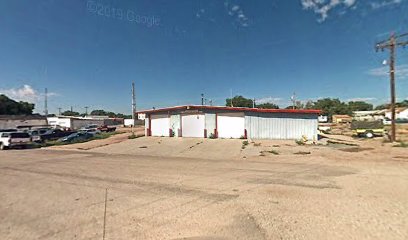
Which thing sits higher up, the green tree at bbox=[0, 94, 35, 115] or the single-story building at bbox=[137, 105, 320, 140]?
the green tree at bbox=[0, 94, 35, 115]

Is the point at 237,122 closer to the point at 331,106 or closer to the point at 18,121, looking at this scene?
the point at 18,121

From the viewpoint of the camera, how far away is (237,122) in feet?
91.1

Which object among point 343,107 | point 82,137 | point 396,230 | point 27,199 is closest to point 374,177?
point 396,230

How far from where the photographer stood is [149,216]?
5719 millimetres

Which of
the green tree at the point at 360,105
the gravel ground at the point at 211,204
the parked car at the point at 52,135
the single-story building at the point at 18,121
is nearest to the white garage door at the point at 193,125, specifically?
the parked car at the point at 52,135

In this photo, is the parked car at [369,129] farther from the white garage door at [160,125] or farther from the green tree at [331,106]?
the green tree at [331,106]

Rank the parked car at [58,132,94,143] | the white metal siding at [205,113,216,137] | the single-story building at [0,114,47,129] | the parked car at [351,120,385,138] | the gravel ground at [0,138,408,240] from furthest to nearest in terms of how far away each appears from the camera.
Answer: the single-story building at [0,114,47,129]
the parked car at [58,132,94,143]
the parked car at [351,120,385,138]
the white metal siding at [205,113,216,137]
the gravel ground at [0,138,408,240]

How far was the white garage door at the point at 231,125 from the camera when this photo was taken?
2755cm

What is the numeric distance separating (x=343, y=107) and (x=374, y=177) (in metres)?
107

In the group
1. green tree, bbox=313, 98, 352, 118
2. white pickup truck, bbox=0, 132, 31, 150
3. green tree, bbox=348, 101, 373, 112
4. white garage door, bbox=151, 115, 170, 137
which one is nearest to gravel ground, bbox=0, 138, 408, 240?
white pickup truck, bbox=0, 132, 31, 150

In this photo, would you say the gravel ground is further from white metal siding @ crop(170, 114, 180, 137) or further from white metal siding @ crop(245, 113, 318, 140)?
white metal siding @ crop(170, 114, 180, 137)

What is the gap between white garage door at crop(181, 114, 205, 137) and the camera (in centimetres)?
2930

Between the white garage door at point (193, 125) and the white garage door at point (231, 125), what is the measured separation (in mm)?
1987

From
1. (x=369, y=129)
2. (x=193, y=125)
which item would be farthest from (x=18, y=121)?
(x=369, y=129)
